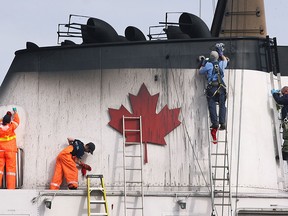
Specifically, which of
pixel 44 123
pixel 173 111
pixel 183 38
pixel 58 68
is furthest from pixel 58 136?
pixel 183 38

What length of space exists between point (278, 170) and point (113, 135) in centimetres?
310

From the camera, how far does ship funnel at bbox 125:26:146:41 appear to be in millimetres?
13984

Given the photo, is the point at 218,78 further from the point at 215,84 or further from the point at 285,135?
the point at 285,135

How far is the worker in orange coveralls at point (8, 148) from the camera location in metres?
12.6

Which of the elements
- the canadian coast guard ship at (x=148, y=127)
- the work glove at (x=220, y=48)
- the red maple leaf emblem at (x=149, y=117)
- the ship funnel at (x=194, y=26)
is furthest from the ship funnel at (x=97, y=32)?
the work glove at (x=220, y=48)

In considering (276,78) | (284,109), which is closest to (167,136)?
(284,109)

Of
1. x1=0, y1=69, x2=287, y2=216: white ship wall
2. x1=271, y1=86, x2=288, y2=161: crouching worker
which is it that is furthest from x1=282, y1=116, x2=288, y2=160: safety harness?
x1=0, y1=69, x2=287, y2=216: white ship wall

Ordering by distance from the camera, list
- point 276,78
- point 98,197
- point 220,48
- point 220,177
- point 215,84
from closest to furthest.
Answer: point 98,197 < point 220,177 < point 215,84 < point 220,48 < point 276,78

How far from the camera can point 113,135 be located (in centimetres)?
1288

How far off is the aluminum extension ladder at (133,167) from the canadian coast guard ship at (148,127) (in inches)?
0.7

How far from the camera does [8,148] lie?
12.6 m

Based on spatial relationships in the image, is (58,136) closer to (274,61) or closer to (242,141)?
(242,141)

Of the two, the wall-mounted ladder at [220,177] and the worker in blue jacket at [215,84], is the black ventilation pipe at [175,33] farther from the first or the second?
the wall-mounted ladder at [220,177]

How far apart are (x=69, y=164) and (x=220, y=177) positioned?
8.93ft
